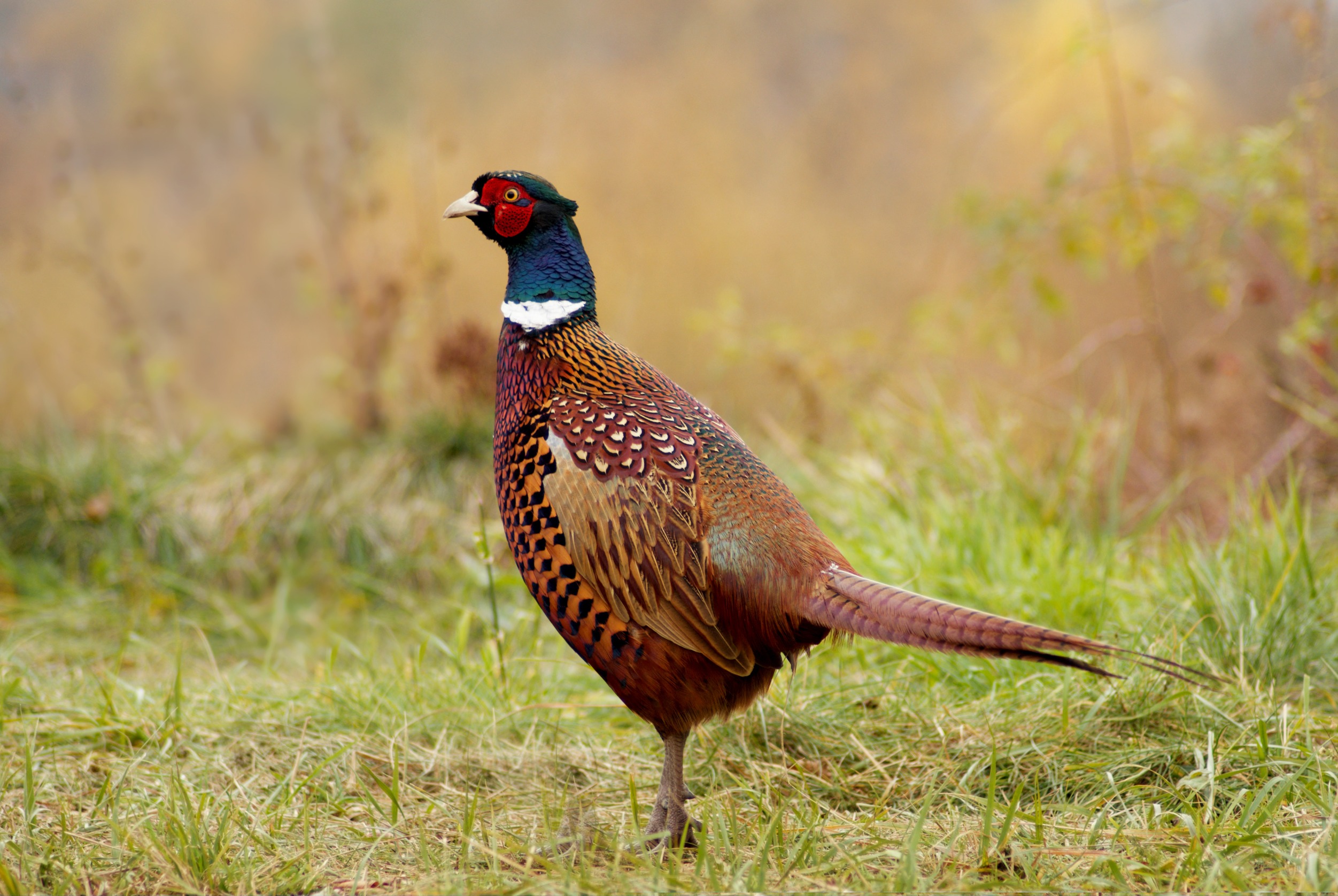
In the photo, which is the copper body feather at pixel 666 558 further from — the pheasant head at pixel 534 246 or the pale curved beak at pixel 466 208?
the pale curved beak at pixel 466 208

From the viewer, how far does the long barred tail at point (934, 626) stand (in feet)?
6.09

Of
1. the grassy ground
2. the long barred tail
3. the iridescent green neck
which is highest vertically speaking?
the iridescent green neck

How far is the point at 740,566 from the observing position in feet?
7.41

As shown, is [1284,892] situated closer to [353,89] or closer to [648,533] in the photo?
[648,533]

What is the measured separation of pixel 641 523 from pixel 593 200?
520cm

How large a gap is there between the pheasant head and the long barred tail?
3.15ft

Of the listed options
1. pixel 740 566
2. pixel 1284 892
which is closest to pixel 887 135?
pixel 740 566

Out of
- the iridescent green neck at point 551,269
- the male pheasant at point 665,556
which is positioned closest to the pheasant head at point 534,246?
the iridescent green neck at point 551,269

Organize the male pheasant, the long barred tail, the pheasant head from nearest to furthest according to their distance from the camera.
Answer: the long barred tail → the male pheasant → the pheasant head

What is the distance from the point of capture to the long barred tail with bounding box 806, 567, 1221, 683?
1855 mm

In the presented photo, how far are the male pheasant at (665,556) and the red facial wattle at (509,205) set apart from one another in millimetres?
418

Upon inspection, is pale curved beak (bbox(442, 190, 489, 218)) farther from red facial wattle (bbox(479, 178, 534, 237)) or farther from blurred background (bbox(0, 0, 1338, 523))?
blurred background (bbox(0, 0, 1338, 523))

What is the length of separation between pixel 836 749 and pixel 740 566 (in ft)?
2.42

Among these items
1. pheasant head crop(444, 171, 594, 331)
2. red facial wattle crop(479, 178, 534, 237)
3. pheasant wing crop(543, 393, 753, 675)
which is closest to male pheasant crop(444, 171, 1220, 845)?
pheasant wing crop(543, 393, 753, 675)
